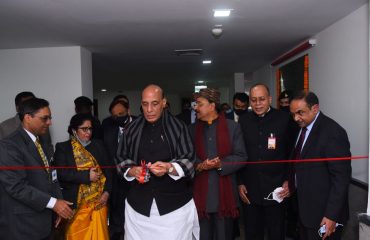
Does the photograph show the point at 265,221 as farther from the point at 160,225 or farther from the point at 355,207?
the point at 355,207

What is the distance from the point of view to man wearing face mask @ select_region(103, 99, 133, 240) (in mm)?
3643

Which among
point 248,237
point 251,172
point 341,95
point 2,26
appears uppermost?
point 2,26

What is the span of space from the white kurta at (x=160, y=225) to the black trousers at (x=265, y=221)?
0.72 meters

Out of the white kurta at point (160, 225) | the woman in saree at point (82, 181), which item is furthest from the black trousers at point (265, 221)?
the woman in saree at point (82, 181)

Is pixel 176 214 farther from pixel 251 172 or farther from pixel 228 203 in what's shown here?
pixel 251 172

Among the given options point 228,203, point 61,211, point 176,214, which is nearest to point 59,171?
point 61,211

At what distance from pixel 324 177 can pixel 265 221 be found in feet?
2.53

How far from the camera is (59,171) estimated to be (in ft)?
9.80

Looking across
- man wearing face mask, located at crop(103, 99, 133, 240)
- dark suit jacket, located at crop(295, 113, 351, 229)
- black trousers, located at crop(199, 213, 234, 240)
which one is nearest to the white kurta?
black trousers, located at crop(199, 213, 234, 240)

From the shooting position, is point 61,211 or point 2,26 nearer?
point 61,211

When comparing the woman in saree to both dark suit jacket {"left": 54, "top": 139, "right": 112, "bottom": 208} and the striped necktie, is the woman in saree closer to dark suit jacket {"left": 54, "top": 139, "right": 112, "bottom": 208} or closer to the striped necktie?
dark suit jacket {"left": 54, "top": 139, "right": 112, "bottom": 208}

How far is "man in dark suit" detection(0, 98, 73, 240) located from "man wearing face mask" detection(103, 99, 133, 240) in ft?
3.40

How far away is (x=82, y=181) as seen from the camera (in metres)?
2.98

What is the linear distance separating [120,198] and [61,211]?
1.31 m
